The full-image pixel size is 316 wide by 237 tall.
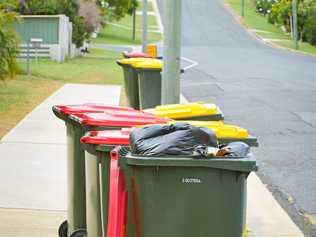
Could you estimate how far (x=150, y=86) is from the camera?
41.6 feet

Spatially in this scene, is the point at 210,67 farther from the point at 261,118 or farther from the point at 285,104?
the point at 261,118

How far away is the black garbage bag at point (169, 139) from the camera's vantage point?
4707 millimetres

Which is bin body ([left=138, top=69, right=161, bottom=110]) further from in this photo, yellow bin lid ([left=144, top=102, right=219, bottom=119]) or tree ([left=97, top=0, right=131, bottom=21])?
tree ([left=97, top=0, right=131, bottom=21])

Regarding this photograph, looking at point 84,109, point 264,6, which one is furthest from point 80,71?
point 264,6

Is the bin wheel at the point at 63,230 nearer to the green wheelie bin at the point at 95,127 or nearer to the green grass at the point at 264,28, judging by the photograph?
the green wheelie bin at the point at 95,127

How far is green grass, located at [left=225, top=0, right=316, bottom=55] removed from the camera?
59356 millimetres

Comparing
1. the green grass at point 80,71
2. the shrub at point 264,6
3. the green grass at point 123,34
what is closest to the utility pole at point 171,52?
the green grass at point 80,71

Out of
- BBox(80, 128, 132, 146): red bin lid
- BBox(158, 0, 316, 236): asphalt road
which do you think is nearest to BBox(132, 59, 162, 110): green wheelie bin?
BBox(158, 0, 316, 236): asphalt road

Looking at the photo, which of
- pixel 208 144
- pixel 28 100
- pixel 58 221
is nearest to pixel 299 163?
pixel 58 221

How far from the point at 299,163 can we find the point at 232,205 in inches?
261

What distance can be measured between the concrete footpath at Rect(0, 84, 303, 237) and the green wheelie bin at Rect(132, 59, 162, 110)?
1379 millimetres

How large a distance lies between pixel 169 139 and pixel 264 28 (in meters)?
69.4

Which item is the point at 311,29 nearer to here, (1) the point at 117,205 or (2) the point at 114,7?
(2) the point at 114,7

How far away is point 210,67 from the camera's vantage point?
106 feet
